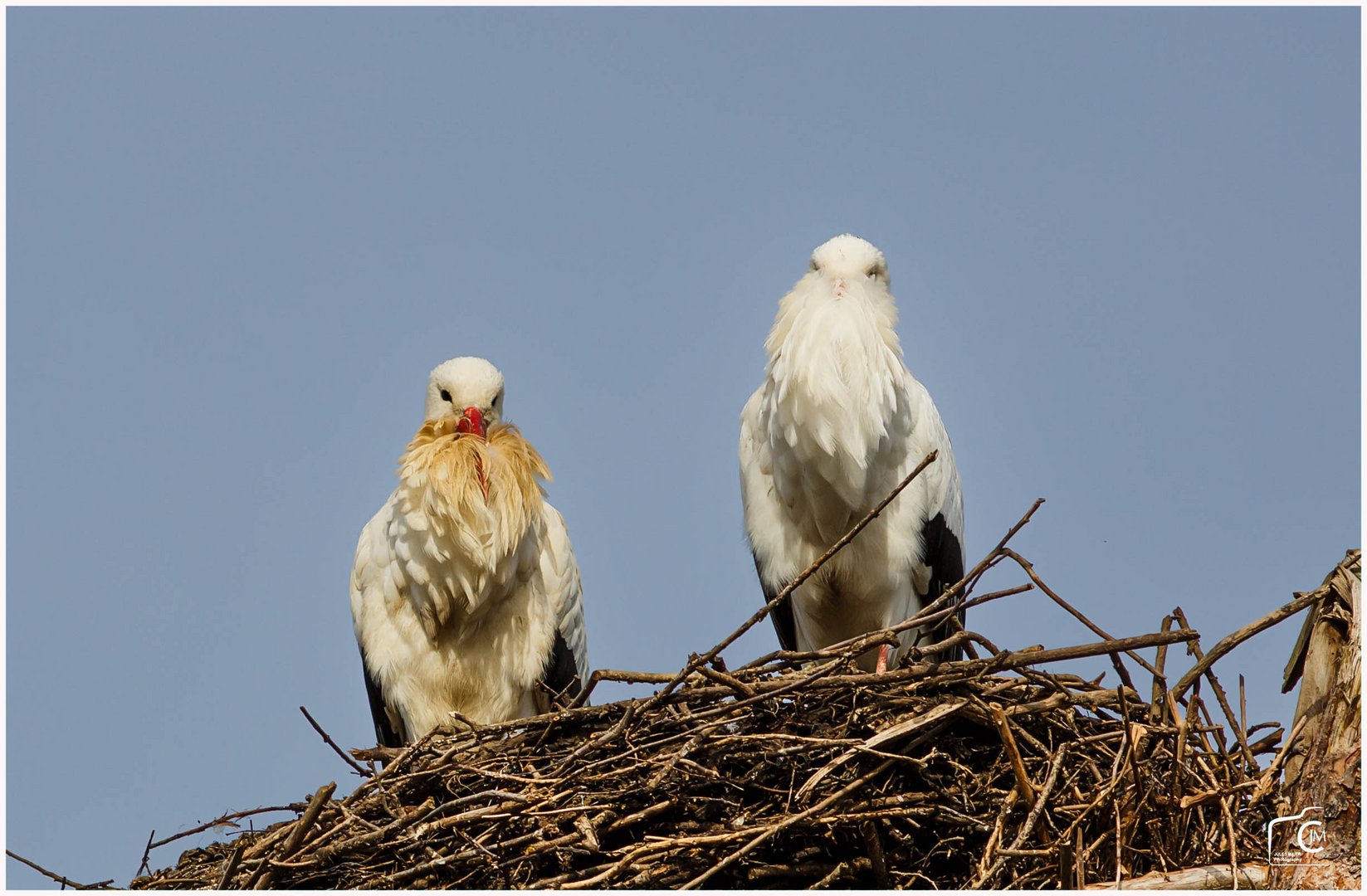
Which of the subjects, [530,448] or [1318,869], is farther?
[530,448]

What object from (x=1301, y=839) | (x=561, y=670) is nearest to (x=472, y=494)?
(x=561, y=670)

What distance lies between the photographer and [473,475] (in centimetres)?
456

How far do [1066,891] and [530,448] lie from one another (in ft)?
7.29

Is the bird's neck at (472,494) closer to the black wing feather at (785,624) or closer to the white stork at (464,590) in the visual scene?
the white stork at (464,590)

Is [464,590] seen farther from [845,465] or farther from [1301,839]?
[1301,839]

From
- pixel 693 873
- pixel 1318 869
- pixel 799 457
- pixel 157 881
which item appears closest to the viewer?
pixel 1318 869

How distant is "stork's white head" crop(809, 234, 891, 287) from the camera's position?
14.9ft

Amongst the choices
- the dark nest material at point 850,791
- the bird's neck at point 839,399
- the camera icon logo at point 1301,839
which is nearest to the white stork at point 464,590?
the bird's neck at point 839,399

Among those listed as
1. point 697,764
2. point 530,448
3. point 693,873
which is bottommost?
point 693,873

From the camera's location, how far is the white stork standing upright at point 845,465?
13.8ft

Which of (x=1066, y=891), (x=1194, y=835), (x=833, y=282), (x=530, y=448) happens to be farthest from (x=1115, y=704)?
(x=530, y=448)

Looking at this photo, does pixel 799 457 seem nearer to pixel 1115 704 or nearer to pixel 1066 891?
pixel 1115 704

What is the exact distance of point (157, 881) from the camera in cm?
392

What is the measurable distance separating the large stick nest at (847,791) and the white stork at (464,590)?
103 cm
